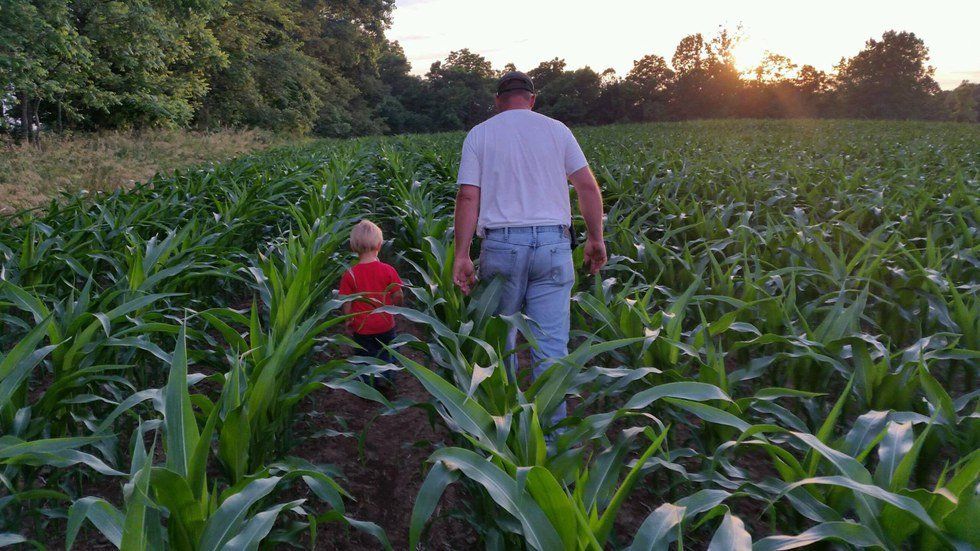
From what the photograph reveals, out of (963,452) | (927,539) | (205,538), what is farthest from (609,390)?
(205,538)

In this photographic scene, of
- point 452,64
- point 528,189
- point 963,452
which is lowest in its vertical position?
point 963,452

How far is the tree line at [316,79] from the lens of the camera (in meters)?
17.8

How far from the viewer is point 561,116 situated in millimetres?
60781

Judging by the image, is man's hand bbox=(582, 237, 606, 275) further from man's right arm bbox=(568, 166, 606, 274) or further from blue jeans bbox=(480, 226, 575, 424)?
blue jeans bbox=(480, 226, 575, 424)

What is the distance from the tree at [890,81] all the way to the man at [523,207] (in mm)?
62471

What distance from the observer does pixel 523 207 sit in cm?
281

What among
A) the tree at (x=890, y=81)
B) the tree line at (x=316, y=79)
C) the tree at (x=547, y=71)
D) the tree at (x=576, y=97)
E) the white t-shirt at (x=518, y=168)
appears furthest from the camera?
the tree at (x=547, y=71)

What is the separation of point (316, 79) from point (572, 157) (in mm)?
39465

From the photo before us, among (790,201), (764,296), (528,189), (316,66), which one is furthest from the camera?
(316,66)

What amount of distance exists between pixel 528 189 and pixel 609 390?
1.08 meters

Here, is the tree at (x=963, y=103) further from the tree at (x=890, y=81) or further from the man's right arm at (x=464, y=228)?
the man's right arm at (x=464, y=228)

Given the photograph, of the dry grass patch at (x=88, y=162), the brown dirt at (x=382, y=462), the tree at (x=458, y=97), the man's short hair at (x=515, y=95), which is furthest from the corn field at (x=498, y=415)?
the tree at (x=458, y=97)

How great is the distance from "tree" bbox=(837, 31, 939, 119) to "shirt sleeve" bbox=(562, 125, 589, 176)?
2454 inches

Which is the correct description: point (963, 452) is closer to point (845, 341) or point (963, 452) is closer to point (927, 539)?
point (845, 341)
